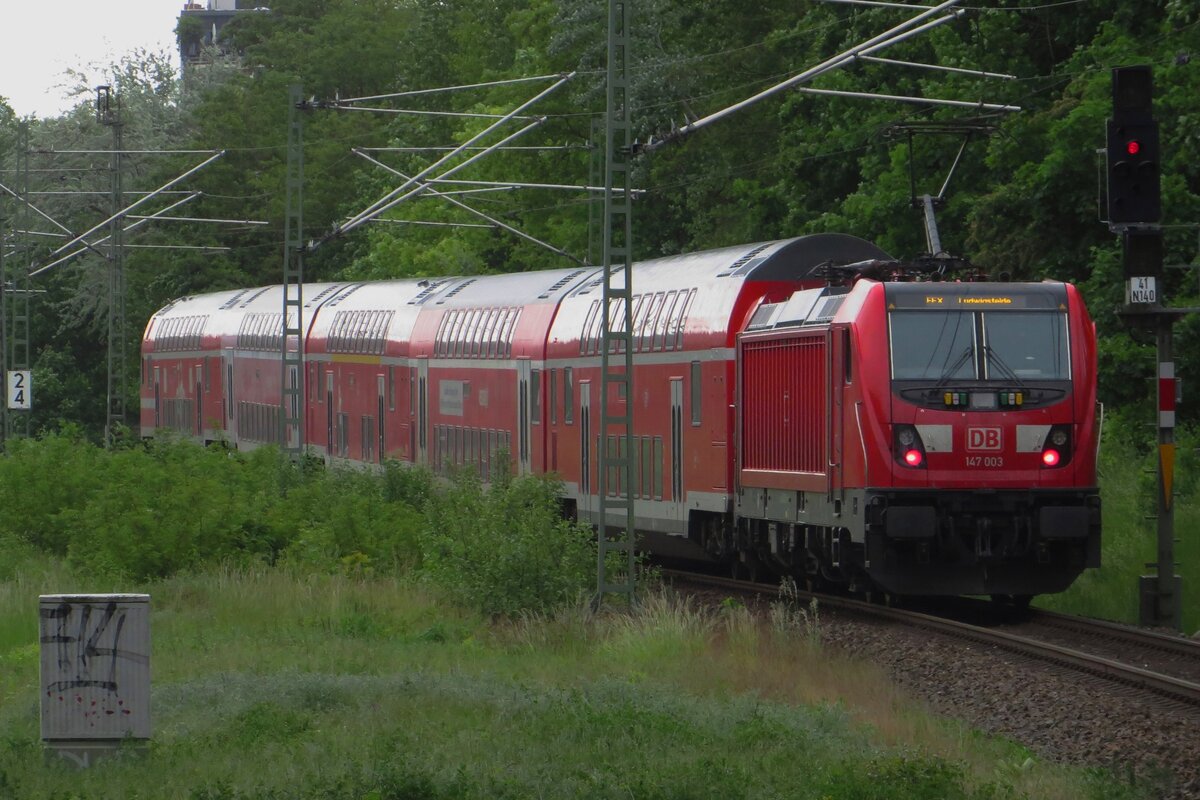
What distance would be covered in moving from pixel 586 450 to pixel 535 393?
9.02 feet

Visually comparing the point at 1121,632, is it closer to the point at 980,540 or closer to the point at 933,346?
the point at 980,540

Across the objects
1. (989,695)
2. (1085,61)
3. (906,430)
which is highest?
(1085,61)

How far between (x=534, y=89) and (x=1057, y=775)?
50.8 m

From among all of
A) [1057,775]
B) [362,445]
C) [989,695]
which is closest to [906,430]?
[989,695]

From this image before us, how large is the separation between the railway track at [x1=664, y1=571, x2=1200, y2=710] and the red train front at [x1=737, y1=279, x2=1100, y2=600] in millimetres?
535

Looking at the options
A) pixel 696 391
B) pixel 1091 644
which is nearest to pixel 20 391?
pixel 696 391

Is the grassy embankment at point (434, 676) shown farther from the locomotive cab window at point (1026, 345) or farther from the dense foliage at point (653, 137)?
the dense foliage at point (653, 137)

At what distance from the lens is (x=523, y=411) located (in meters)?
30.9

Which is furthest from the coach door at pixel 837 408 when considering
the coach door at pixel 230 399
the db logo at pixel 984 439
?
the coach door at pixel 230 399

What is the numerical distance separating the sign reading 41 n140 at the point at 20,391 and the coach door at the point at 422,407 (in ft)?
42.7

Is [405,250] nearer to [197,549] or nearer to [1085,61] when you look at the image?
[1085,61]

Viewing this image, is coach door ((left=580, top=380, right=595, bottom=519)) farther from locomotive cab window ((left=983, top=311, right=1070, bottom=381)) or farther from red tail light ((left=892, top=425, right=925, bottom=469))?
locomotive cab window ((left=983, top=311, right=1070, bottom=381))

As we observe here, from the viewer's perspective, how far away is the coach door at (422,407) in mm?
36125

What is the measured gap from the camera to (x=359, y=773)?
419 inches
